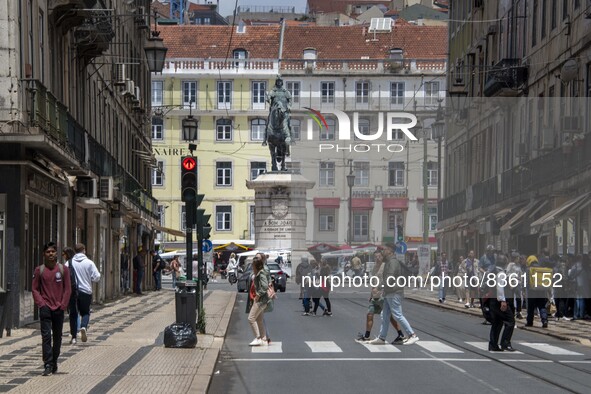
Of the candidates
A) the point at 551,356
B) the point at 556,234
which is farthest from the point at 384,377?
the point at 556,234

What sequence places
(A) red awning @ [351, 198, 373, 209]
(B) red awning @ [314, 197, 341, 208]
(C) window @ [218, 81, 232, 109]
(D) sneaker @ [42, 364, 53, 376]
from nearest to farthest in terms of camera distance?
1. (D) sneaker @ [42, 364, 53, 376]
2. (A) red awning @ [351, 198, 373, 209]
3. (B) red awning @ [314, 197, 341, 208]
4. (C) window @ [218, 81, 232, 109]

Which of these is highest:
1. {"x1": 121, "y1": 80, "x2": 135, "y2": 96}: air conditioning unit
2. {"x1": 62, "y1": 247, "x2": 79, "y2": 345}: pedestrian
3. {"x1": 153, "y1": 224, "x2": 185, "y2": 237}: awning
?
{"x1": 121, "y1": 80, "x2": 135, "y2": 96}: air conditioning unit

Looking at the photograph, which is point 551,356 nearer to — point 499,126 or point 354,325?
point 354,325

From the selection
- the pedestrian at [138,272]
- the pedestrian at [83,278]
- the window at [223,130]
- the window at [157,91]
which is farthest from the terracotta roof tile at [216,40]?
the pedestrian at [83,278]

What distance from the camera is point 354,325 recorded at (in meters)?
32.2

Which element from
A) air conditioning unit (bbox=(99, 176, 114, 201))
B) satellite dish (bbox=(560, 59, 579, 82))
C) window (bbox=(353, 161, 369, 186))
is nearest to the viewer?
window (bbox=(353, 161, 369, 186))

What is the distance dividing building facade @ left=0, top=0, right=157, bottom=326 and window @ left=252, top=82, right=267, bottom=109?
42.1 metres

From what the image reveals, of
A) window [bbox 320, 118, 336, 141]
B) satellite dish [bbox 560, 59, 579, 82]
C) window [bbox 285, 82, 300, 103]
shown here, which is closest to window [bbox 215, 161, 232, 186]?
window [bbox 285, 82, 300, 103]

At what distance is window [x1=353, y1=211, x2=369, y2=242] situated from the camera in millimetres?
28447

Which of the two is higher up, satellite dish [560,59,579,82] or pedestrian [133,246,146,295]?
satellite dish [560,59,579,82]

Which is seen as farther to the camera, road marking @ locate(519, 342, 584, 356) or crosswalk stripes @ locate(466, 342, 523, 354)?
crosswalk stripes @ locate(466, 342, 523, 354)

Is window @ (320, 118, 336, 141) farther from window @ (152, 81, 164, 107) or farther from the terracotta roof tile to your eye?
the terracotta roof tile

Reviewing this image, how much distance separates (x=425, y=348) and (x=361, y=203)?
521cm

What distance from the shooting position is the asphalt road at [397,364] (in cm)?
1747
